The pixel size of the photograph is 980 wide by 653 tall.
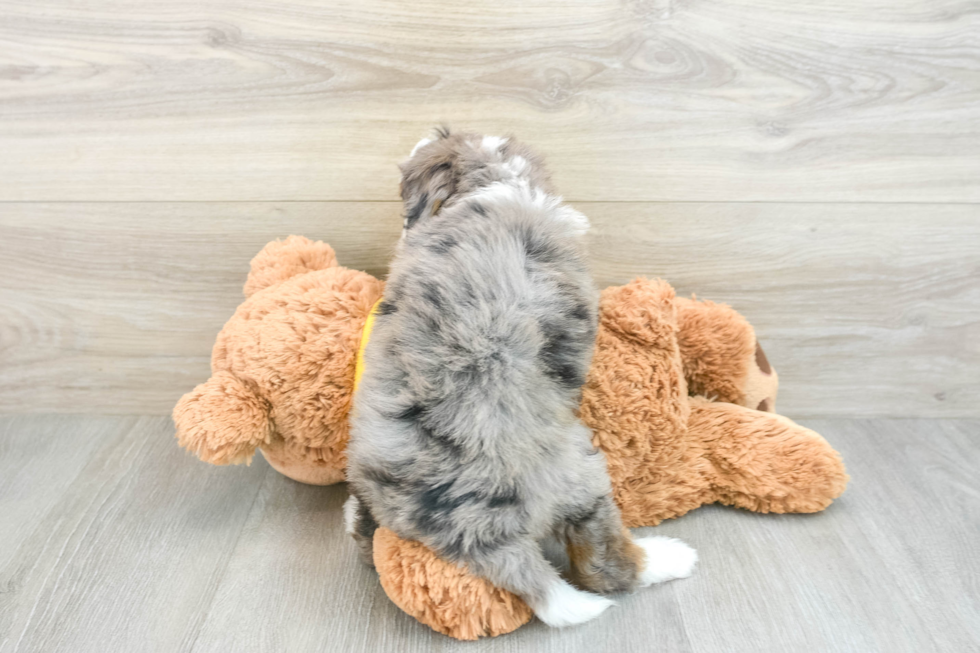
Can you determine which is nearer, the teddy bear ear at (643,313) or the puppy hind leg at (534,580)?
the puppy hind leg at (534,580)

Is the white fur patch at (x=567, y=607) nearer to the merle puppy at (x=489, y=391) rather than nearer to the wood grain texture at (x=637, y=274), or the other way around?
the merle puppy at (x=489, y=391)

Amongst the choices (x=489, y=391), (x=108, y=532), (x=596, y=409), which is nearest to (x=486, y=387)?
(x=489, y=391)

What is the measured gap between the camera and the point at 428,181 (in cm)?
79

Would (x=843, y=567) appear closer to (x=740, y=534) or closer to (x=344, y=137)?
(x=740, y=534)

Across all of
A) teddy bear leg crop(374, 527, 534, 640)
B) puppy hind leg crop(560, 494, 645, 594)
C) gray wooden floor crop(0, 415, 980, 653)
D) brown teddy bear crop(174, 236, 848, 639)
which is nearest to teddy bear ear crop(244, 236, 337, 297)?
brown teddy bear crop(174, 236, 848, 639)

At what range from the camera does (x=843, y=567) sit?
2.89 ft

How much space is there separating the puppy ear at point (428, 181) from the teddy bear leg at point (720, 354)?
404mm

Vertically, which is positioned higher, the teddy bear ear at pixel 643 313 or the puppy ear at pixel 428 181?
the puppy ear at pixel 428 181

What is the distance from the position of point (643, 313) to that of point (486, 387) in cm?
28

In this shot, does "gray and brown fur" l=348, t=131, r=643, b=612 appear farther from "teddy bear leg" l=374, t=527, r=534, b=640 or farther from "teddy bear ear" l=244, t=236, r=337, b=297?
"teddy bear ear" l=244, t=236, r=337, b=297

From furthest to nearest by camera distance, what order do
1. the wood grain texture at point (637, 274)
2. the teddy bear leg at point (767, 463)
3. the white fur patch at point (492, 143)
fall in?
the wood grain texture at point (637, 274) → the teddy bear leg at point (767, 463) → the white fur patch at point (492, 143)

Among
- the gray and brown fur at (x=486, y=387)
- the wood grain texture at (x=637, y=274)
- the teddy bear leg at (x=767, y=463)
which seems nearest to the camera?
the gray and brown fur at (x=486, y=387)

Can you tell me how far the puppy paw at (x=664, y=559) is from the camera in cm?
84

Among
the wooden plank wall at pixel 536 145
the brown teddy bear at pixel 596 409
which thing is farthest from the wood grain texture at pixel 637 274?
the brown teddy bear at pixel 596 409
